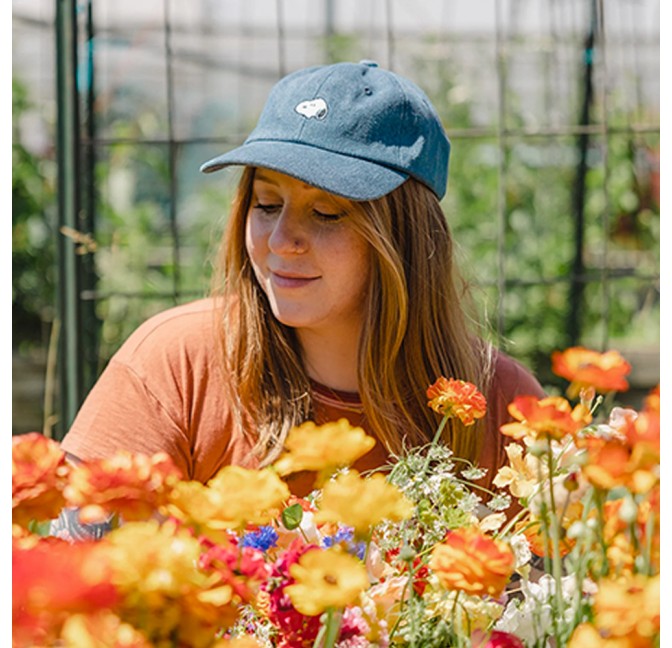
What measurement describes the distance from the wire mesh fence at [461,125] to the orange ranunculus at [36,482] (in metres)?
2.83

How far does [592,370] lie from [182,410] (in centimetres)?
85

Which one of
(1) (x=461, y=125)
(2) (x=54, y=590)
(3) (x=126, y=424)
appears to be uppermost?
(1) (x=461, y=125)

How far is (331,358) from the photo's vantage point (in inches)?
56.8

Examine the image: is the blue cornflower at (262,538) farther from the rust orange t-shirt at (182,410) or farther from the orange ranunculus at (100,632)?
the rust orange t-shirt at (182,410)

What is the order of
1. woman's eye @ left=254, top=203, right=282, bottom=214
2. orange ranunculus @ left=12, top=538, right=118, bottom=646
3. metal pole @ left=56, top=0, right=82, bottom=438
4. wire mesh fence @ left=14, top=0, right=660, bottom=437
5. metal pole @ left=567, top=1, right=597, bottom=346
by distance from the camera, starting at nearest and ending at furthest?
orange ranunculus @ left=12, top=538, right=118, bottom=646
woman's eye @ left=254, top=203, right=282, bottom=214
metal pole @ left=56, top=0, right=82, bottom=438
metal pole @ left=567, top=1, right=597, bottom=346
wire mesh fence @ left=14, top=0, right=660, bottom=437

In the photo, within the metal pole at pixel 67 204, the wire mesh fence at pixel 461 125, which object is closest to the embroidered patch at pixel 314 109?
the metal pole at pixel 67 204

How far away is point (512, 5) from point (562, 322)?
113 centimetres

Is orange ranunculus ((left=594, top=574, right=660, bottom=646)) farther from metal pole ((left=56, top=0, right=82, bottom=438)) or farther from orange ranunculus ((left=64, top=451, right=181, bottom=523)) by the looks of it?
metal pole ((left=56, top=0, right=82, bottom=438))

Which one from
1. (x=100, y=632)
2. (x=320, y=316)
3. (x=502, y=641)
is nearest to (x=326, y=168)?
(x=320, y=316)

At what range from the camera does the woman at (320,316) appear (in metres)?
1.24

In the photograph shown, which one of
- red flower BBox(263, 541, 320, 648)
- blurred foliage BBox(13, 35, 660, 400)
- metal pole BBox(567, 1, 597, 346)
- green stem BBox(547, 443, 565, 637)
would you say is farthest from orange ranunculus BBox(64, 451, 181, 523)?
blurred foliage BBox(13, 35, 660, 400)

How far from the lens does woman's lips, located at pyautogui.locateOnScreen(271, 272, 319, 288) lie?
4.08 ft

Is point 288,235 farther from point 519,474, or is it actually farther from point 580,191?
point 580,191
